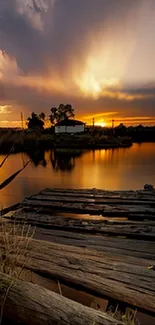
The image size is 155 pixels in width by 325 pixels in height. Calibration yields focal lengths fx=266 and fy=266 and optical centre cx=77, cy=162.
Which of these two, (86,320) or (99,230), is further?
(99,230)

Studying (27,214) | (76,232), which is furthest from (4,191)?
Result: (76,232)

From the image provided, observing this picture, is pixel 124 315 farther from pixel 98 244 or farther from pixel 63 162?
pixel 63 162

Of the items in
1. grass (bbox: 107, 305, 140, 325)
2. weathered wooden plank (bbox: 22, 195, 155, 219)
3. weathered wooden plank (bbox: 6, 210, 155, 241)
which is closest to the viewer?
grass (bbox: 107, 305, 140, 325)

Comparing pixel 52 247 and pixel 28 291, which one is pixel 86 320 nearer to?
pixel 28 291

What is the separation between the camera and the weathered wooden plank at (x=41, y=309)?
5.98ft

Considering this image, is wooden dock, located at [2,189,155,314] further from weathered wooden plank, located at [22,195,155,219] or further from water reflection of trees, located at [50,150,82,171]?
water reflection of trees, located at [50,150,82,171]

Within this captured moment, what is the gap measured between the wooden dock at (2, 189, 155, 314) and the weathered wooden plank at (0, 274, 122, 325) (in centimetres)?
66

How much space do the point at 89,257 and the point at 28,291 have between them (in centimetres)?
123

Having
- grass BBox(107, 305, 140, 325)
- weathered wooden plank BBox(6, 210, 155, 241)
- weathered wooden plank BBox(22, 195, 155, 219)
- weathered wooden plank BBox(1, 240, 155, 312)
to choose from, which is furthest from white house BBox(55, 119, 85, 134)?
grass BBox(107, 305, 140, 325)

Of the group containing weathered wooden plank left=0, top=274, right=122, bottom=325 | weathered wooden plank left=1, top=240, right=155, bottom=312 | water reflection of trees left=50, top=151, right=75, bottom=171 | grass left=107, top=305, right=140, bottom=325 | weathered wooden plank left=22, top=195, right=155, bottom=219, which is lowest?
water reflection of trees left=50, top=151, right=75, bottom=171

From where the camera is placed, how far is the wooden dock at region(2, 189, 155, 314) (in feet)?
8.52

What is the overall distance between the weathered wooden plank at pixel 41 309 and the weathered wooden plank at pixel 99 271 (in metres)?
0.64

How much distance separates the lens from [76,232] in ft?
16.6

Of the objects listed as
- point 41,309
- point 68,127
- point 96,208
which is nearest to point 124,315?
point 41,309
